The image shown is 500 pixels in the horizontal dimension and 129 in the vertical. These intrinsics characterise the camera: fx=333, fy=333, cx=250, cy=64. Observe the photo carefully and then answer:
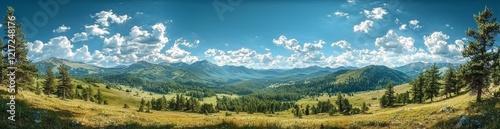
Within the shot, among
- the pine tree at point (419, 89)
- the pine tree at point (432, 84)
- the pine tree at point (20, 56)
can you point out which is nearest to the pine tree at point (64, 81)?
the pine tree at point (20, 56)

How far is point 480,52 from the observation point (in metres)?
45.1

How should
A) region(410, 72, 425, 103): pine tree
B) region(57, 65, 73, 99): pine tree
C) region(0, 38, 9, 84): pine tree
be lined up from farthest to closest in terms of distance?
region(57, 65, 73, 99): pine tree < region(410, 72, 425, 103): pine tree < region(0, 38, 9, 84): pine tree

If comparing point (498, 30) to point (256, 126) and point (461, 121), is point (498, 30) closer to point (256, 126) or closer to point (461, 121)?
point (461, 121)

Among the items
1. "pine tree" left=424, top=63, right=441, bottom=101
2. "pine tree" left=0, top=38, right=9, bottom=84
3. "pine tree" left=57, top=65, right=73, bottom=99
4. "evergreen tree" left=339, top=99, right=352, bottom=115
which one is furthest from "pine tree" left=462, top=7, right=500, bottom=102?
"pine tree" left=57, top=65, right=73, bottom=99

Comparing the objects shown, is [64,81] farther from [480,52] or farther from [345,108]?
[480,52]

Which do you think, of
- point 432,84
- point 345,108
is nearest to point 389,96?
point 345,108

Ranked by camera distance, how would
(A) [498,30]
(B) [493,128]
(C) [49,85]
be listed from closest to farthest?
(B) [493,128] → (A) [498,30] → (C) [49,85]

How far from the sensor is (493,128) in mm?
21156

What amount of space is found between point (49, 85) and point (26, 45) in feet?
253

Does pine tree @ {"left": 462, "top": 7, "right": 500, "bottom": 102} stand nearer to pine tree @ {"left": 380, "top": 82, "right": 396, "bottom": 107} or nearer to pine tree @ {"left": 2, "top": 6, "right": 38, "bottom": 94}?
pine tree @ {"left": 2, "top": 6, "right": 38, "bottom": 94}

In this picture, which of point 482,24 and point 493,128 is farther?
point 482,24

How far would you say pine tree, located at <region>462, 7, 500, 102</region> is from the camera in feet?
143

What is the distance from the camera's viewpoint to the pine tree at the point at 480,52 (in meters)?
43.5

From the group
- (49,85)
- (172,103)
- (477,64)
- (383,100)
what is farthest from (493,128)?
(172,103)
